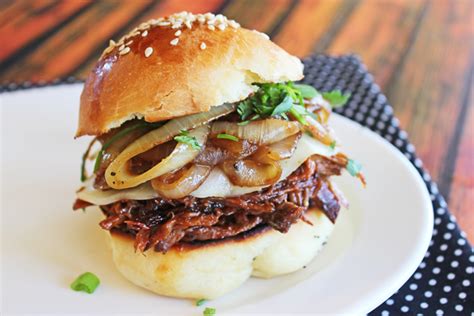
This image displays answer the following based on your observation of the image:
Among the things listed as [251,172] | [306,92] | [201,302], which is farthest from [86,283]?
[306,92]

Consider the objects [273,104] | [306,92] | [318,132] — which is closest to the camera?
[273,104]

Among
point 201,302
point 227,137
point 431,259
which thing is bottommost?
point 431,259

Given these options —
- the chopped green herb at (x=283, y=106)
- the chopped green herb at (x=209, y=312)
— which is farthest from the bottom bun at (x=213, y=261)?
the chopped green herb at (x=283, y=106)

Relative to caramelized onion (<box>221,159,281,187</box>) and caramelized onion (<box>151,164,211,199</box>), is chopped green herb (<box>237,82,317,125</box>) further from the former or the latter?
caramelized onion (<box>151,164,211,199</box>)

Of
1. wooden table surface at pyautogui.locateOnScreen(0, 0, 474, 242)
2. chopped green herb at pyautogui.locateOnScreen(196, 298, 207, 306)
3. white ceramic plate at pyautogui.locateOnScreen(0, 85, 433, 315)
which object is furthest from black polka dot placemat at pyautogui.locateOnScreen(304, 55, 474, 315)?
chopped green herb at pyautogui.locateOnScreen(196, 298, 207, 306)

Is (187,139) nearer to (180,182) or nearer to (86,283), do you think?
(180,182)

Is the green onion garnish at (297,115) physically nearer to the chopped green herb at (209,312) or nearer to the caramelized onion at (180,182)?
the caramelized onion at (180,182)

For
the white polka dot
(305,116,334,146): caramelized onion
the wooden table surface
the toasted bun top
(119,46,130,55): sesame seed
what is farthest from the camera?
the wooden table surface
